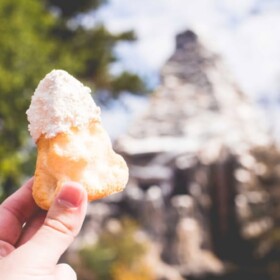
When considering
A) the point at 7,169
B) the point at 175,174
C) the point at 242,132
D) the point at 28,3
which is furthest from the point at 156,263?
the point at 242,132

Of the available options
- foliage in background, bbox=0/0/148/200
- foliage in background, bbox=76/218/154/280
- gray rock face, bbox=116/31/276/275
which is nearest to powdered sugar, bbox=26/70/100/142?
foliage in background, bbox=0/0/148/200

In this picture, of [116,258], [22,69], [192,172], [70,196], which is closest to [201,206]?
[192,172]

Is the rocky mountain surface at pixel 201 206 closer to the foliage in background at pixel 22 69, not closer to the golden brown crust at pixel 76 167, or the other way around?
the foliage in background at pixel 22 69

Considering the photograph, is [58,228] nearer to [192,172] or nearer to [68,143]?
[68,143]

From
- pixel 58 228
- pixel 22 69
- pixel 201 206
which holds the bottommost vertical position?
pixel 201 206

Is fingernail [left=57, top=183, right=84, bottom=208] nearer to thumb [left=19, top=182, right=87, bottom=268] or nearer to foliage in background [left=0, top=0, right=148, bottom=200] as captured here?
thumb [left=19, top=182, right=87, bottom=268]

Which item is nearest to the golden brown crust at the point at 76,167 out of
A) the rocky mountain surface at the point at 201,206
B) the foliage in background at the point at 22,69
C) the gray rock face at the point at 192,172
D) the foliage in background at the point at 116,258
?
the foliage in background at the point at 22,69

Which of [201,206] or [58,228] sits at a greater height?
[58,228]
